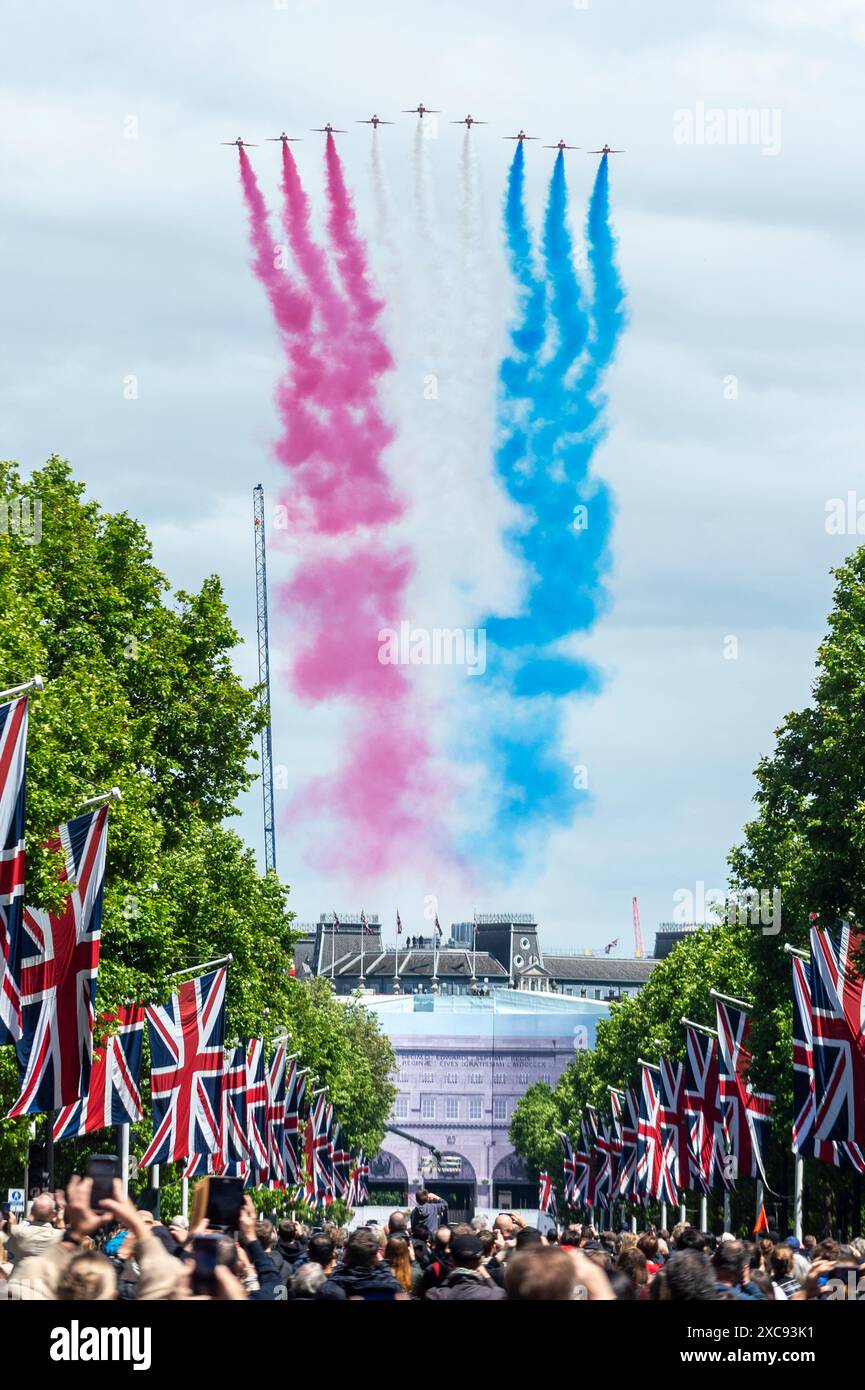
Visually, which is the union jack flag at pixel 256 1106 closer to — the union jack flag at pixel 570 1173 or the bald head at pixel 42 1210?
the bald head at pixel 42 1210

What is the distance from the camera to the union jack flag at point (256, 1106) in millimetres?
59000

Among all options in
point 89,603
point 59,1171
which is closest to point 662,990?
point 59,1171

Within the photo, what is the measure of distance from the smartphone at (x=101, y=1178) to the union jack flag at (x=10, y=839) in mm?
12989

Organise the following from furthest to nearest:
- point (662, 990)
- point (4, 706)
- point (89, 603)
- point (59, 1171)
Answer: point (662, 990) → point (59, 1171) → point (89, 603) → point (4, 706)

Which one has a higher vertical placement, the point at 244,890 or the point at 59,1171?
the point at 244,890

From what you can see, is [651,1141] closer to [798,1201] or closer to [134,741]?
[798,1201]

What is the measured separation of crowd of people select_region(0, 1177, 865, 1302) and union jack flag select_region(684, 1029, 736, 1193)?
97.0 ft

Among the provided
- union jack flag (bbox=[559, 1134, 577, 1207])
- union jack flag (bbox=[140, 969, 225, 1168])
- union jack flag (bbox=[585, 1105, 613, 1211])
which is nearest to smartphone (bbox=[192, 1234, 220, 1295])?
union jack flag (bbox=[140, 969, 225, 1168])

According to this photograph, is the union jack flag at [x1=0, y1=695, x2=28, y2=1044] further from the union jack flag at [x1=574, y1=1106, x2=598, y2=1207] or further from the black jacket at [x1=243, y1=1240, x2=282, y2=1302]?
the union jack flag at [x1=574, y1=1106, x2=598, y2=1207]

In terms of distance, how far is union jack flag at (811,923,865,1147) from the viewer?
40.5 metres

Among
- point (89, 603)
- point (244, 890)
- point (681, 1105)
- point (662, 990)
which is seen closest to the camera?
point (89, 603)
